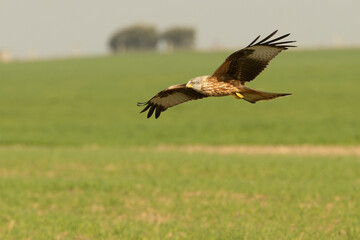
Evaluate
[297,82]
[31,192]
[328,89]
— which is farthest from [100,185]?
[297,82]

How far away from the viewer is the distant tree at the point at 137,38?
4714 inches

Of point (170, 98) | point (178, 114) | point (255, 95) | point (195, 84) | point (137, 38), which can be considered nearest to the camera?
point (195, 84)

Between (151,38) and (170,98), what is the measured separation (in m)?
118

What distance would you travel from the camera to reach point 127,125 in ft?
96.6

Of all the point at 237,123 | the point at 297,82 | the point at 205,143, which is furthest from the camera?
the point at 297,82

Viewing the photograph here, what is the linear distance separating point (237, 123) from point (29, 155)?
447 inches

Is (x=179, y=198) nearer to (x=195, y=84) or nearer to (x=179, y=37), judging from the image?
(x=195, y=84)

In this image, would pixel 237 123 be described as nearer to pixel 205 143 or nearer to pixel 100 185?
pixel 205 143

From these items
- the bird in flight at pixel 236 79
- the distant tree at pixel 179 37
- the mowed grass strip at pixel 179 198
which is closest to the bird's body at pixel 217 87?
the bird in flight at pixel 236 79

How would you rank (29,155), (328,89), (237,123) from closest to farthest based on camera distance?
1. (29,155)
2. (237,123)
3. (328,89)

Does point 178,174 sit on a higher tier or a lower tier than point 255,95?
lower

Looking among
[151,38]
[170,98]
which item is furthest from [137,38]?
[170,98]

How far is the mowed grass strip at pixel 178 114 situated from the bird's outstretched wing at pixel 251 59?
20530 mm

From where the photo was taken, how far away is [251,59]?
3.83 m
